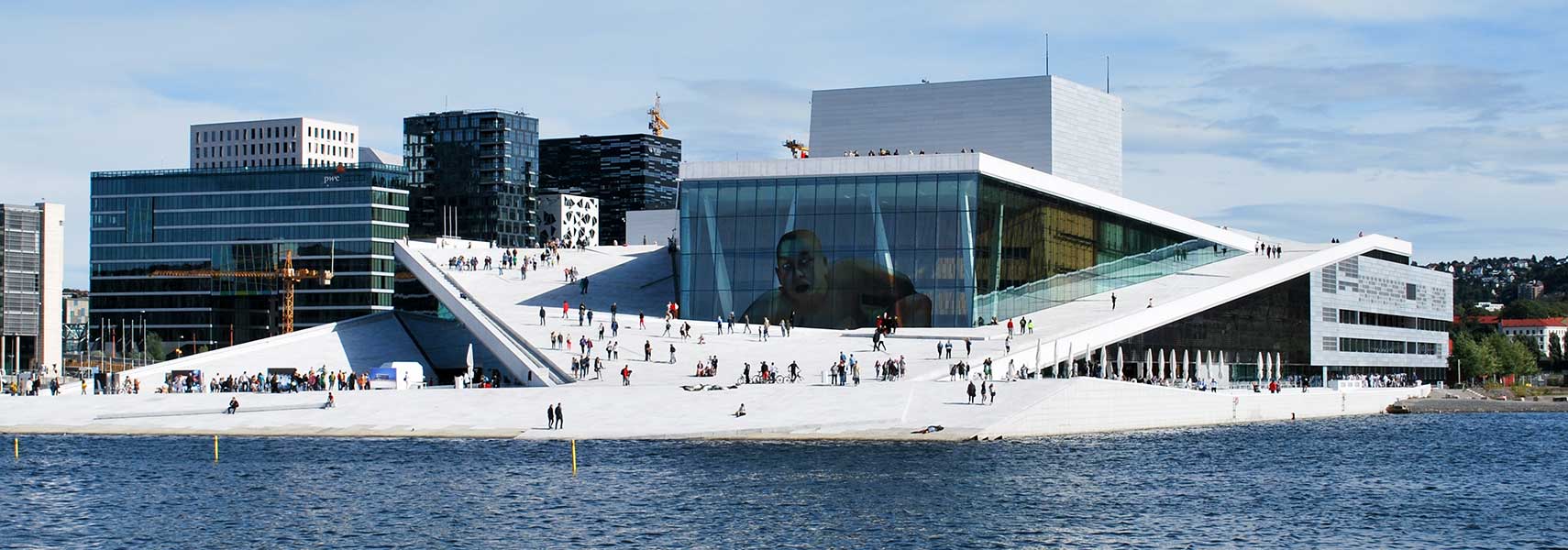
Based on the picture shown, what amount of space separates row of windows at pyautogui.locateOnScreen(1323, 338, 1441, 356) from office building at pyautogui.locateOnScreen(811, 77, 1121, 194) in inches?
635

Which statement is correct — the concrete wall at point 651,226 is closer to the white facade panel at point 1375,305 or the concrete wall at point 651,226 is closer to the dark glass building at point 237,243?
the dark glass building at point 237,243

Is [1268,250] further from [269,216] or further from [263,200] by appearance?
[263,200]

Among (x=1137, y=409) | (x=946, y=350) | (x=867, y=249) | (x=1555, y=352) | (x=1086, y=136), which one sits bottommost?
(x=1137, y=409)

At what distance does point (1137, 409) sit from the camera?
204 ft

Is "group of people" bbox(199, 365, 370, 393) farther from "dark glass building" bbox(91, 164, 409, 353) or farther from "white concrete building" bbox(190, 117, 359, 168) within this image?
"white concrete building" bbox(190, 117, 359, 168)

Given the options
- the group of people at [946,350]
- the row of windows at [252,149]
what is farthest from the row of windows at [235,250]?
the group of people at [946,350]

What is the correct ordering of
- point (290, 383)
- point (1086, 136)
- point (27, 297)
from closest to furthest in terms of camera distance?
point (290, 383) < point (1086, 136) < point (27, 297)

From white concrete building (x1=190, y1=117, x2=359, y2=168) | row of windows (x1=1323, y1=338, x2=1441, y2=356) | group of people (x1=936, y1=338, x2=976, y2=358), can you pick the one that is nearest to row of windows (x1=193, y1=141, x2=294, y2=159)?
white concrete building (x1=190, y1=117, x2=359, y2=168)

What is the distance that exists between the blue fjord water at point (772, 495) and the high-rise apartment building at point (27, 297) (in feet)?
193

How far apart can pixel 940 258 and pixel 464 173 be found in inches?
3737

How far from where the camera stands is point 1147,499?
40.5 m

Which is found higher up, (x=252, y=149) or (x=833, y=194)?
(x=252, y=149)

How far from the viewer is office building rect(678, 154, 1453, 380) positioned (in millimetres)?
73500

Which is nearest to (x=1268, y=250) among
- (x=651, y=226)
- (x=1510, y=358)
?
(x=1510, y=358)
